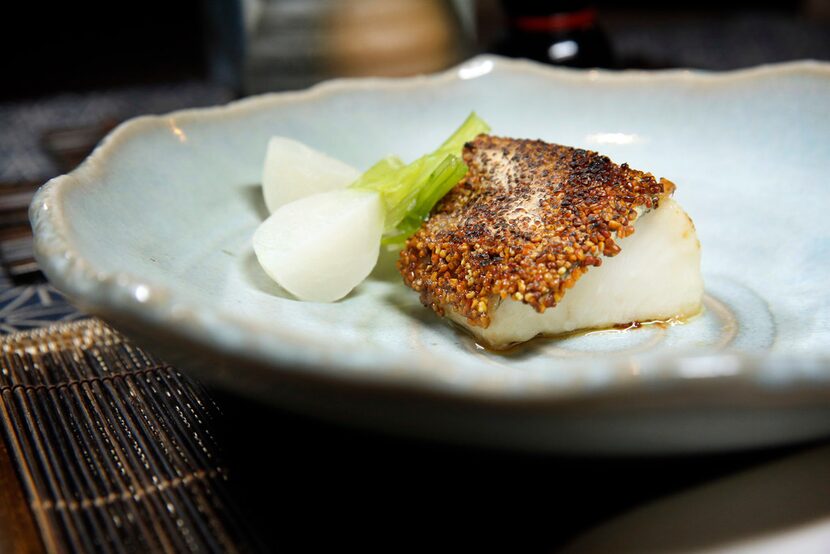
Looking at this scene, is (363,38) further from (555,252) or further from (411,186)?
(555,252)

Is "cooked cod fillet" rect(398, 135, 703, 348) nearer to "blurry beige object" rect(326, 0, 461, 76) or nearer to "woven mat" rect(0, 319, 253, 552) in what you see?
"woven mat" rect(0, 319, 253, 552)

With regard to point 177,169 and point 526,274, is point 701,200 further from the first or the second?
→ point 177,169

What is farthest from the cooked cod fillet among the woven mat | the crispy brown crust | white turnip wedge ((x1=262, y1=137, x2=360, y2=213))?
the woven mat

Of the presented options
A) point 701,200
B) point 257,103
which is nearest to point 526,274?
point 701,200

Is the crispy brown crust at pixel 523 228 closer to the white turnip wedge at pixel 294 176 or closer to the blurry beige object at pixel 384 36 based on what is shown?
the white turnip wedge at pixel 294 176

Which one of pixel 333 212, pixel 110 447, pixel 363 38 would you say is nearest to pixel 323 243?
pixel 333 212

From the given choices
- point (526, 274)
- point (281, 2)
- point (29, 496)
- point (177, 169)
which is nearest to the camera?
point (29, 496)

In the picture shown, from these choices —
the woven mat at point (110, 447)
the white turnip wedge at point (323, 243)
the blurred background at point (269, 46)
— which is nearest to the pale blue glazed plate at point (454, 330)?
the white turnip wedge at point (323, 243)
